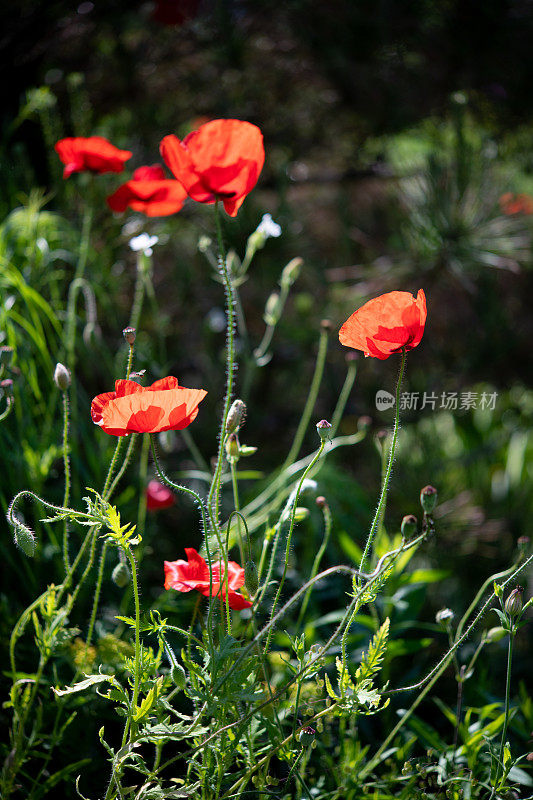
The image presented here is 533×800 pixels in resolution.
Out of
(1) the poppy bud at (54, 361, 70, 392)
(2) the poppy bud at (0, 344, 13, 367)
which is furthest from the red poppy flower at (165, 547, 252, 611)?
(2) the poppy bud at (0, 344, 13, 367)

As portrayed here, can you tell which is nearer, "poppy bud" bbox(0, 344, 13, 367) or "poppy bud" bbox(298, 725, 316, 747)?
"poppy bud" bbox(298, 725, 316, 747)

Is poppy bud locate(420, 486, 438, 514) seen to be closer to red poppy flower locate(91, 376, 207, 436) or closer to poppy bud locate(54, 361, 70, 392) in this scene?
red poppy flower locate(91, 376, 207, 436)

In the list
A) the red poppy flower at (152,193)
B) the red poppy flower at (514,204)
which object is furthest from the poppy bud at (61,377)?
the red poppy flower at (514,204)

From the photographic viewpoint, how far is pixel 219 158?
76 cm

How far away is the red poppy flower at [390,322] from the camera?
2.18ft

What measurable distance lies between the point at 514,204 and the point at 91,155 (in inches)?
53.9

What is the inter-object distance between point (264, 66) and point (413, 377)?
0.93 metres

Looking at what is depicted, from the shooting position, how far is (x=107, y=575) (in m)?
1.13

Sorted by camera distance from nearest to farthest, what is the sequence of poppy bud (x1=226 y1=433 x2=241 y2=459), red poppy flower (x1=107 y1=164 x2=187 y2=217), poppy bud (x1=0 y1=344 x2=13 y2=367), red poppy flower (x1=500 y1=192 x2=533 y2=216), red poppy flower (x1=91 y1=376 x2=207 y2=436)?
red poppy flower (x1=91 y1=376 x2=207 y2=436), poppy bud (x1=226 y1=433 x2=241 y2=459), poppy bud (x1=0 y1=344 x2=13 y2=367), red poppy flower (x1=107 y1=164 x2=187 y2=217), red poppy flower (x1=500 y1=192 x2=533 y2=216)

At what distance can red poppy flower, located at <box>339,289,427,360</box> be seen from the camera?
0.67 metres

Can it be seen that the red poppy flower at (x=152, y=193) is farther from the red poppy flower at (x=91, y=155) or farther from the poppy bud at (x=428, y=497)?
the poppy bud at (x=428, y=497)

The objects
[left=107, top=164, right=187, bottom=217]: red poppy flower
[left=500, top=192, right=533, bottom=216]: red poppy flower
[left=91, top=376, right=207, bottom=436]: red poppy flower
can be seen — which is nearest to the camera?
[left=91, top=376, right=207, bottom=436]: red poppy flower

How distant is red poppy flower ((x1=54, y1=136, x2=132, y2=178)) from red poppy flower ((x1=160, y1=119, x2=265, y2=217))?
0.33 metres

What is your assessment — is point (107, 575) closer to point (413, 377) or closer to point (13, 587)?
point (13, 587)
